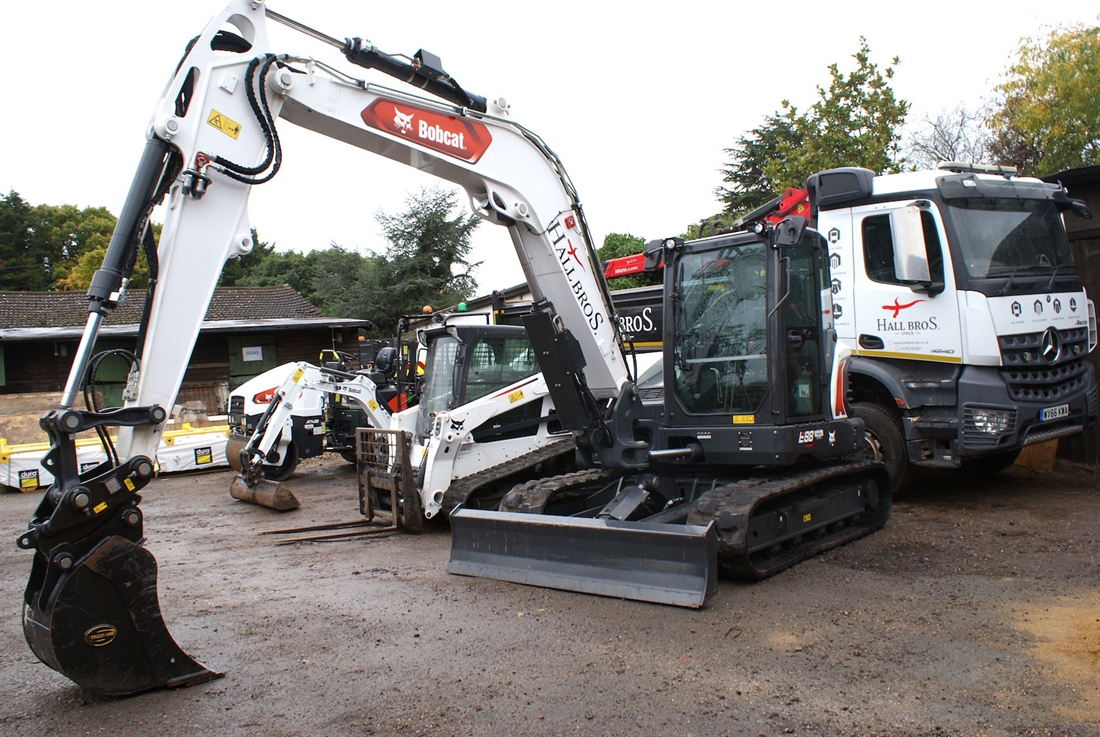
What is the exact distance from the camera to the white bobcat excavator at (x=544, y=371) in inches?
158

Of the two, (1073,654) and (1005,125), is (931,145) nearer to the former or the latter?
(1005,125)

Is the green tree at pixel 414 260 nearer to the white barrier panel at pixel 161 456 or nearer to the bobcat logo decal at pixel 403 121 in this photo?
the white barrier panel at pixel 161 456

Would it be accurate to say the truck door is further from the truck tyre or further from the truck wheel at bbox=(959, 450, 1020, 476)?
the truck wheel at bbox=(959, 450, 1020, 476)

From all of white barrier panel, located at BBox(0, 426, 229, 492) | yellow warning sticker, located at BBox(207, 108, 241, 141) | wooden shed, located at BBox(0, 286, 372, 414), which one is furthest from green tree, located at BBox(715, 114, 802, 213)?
yellow warning sticker, located at BBox(207, 108, 241, 141)

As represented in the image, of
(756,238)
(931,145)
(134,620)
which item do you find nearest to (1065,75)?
(931,145)

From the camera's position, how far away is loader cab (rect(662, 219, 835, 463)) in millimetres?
5906

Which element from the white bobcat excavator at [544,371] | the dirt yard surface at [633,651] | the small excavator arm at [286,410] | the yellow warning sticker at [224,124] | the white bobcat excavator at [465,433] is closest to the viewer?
the dirt yard surface at [633,651]

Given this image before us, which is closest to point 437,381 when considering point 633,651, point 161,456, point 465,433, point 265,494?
point 465,433

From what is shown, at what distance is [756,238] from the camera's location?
6.02 metres

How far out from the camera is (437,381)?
887cm

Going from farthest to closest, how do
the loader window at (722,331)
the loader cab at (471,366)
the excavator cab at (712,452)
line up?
1. the loader cab at (471,366)
2. the loader window at (722,331)
3. the excavator cab at (712,452)

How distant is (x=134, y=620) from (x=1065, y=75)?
25.7m

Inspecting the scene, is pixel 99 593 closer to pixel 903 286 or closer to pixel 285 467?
pixel 903 286

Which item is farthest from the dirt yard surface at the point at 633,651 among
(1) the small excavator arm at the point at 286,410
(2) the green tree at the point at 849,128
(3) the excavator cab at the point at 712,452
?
(2) the green tree at the point at 849,128
